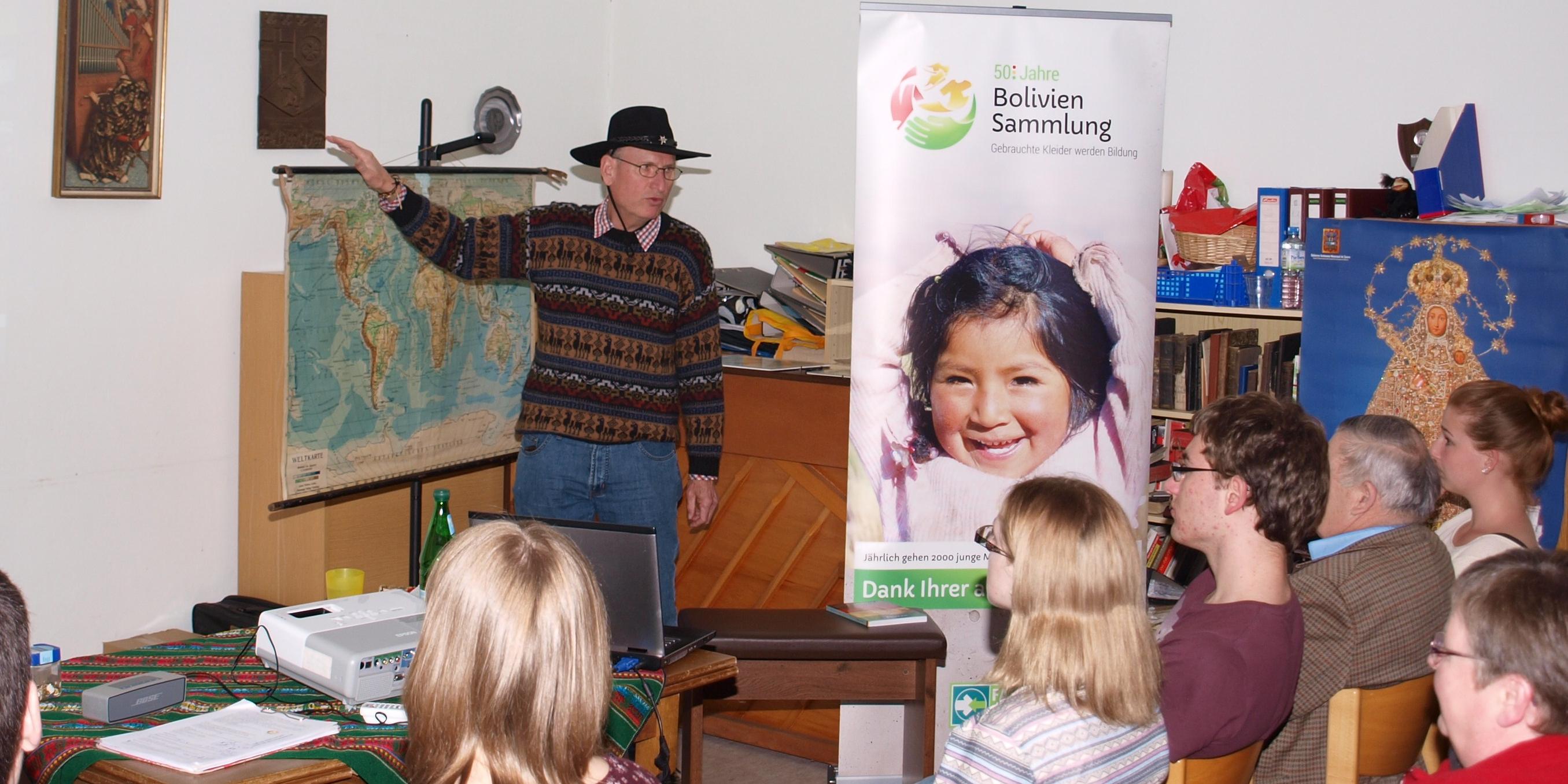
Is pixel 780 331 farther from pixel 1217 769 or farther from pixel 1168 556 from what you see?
pixel 1217 769

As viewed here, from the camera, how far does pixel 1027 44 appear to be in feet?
11.2

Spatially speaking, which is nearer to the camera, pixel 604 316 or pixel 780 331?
pixel 604 316

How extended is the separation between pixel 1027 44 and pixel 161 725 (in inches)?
99.5

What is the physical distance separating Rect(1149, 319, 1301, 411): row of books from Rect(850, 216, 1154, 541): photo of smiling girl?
2.10 feet

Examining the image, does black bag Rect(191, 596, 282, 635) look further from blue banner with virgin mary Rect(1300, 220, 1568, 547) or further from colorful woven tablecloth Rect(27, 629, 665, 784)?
blue banner with virgin mary Rect(1300, 220, 1568, 547)

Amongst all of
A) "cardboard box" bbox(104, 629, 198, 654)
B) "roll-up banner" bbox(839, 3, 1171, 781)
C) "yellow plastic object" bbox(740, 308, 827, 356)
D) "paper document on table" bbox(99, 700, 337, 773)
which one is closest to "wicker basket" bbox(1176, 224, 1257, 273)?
"roll-up banner" bbox(839, 3, 1171, 781)

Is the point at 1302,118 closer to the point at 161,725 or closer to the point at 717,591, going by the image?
the point at 717,591

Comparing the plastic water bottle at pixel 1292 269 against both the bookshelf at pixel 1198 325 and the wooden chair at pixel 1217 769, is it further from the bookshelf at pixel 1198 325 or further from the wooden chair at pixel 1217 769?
the wooden chair at pixel 1217 769

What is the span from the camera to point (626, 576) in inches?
94.8

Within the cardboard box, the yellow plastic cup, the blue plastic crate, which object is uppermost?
the blue plastic crate

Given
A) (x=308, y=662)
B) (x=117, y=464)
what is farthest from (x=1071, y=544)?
(x=117, y=464)

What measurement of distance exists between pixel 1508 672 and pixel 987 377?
1.91m

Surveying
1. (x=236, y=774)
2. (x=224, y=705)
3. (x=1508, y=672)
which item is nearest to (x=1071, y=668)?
(x=1508, y=672)

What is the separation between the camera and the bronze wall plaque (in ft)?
12.6
